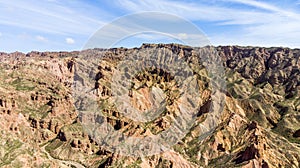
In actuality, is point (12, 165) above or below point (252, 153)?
above

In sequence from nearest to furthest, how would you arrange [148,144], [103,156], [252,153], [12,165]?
[12,165] → [148,144] → [252,153] → [103,156]

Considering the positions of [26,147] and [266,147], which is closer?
[26,147]

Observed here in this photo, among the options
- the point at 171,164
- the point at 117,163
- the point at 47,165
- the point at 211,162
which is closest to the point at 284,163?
the point at 211,162

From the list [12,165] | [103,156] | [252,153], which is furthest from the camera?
[103,156]

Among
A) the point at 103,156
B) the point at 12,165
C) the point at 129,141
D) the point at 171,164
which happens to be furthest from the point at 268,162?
the point at 12,165

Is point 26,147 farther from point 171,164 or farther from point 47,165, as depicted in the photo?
point 171,164

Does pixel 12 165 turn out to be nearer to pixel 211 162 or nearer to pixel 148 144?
pixel 148 144

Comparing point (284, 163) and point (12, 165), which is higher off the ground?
point (12, 165)

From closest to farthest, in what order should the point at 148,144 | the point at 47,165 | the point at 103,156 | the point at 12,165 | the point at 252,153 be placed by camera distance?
the point at 12,165 → the point at 47,165 → the point at 148,144 → the point at 252,153 → the point at 103,156

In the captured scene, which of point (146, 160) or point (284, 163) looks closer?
point (146, 160)
